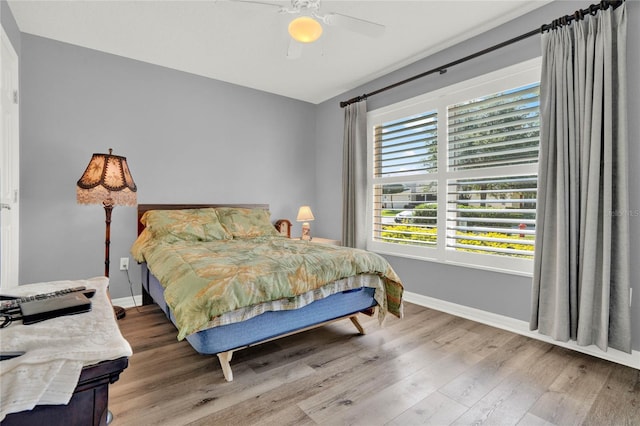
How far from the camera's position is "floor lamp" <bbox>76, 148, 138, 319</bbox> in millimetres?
2621

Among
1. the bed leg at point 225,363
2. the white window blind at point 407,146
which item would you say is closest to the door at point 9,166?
the bed leg at point 225,363

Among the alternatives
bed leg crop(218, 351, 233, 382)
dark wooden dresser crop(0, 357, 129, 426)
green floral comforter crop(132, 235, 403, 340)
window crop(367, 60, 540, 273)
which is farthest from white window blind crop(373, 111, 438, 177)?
dark wooden dresser crop(0, 357, 129, 426)

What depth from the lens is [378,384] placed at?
1839 millimetres

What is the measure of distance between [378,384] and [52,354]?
157cm

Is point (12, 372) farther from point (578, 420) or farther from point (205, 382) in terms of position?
point (578, 420)

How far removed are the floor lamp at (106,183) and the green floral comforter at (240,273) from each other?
19.4 inches

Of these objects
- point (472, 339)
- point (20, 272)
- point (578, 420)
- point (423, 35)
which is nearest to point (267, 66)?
point (423, 35)

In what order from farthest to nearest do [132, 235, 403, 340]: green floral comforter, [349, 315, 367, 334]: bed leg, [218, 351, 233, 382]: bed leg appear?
[349, 315, 367, 334]: bed leg → [218, 351, 233, 382]: bed leg → [132, 235, 403, 340]: green floral comforter

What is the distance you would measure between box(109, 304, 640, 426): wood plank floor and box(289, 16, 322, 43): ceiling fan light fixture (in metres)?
2.10

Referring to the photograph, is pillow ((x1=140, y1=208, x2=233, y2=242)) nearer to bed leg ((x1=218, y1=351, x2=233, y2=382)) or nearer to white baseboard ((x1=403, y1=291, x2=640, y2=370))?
bed leg ((x1=218, y1=351, x2=233, y2=382))

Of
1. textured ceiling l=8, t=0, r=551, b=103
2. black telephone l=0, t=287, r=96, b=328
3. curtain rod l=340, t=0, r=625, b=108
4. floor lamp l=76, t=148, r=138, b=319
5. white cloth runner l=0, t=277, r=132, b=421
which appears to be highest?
textured ceiling l=8, t=0, r=551, b=103

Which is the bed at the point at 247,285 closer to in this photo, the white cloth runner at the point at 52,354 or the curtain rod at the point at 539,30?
the white cloth runner at the point at 52,354

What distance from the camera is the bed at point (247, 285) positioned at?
176 centimetres

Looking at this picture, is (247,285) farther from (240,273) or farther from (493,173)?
(493,173)
